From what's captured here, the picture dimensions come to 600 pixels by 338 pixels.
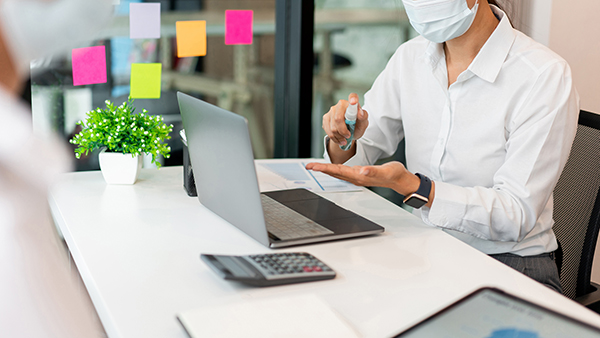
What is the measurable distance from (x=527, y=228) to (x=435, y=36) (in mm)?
490

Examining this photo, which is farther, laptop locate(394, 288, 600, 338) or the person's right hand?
the person's right hand

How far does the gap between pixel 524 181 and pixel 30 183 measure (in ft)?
3.22

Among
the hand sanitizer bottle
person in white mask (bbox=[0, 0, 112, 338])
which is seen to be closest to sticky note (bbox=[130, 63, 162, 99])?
the hand sanitizer bottle

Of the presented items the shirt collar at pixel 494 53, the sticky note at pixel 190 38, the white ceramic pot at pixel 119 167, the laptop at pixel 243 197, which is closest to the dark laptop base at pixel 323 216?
the laptop at pixel 243 197

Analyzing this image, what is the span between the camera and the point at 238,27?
195 centimetres

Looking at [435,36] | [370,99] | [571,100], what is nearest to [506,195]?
[571,100]

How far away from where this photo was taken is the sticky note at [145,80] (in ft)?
5.82

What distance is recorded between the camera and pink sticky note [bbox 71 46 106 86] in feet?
5.46

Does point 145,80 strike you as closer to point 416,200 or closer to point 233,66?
point 233,66

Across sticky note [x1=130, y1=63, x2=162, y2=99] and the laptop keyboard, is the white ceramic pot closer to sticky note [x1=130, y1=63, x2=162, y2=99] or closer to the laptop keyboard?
the laptop keyboard

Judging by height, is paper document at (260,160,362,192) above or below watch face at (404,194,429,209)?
below

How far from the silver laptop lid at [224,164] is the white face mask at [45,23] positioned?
0.47 meters

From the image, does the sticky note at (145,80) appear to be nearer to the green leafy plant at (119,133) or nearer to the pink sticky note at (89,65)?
the pink sticky note at (89,65)

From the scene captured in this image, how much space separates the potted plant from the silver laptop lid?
0.72 ft
